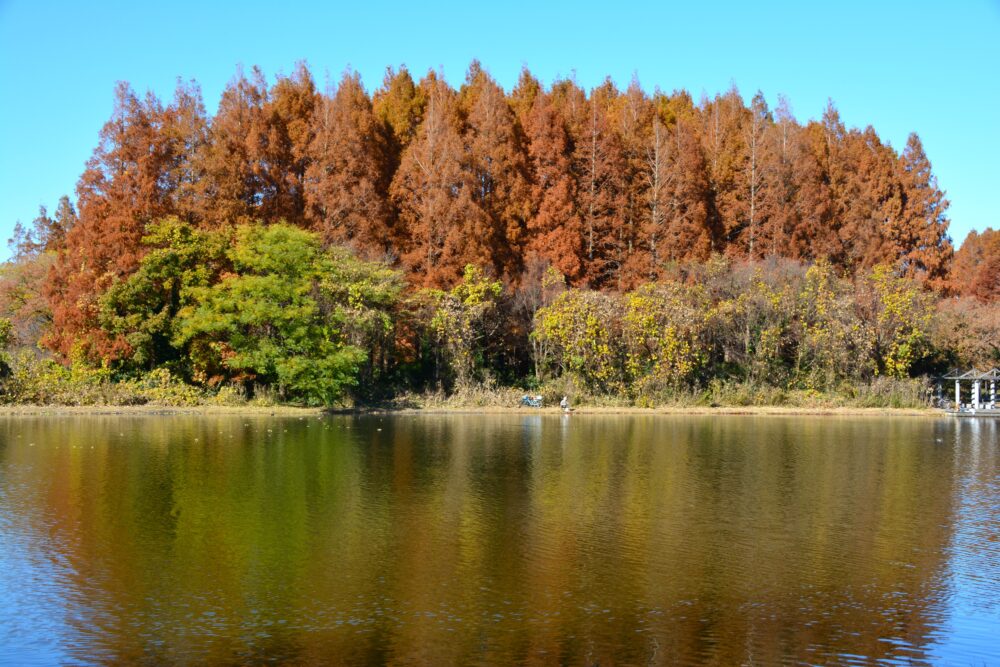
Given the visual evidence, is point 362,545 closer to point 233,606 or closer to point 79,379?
point 233,606

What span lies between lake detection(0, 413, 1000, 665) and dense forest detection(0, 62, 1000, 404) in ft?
40.8

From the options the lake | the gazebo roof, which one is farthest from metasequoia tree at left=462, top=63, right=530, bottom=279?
the lake

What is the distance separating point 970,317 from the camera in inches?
1767

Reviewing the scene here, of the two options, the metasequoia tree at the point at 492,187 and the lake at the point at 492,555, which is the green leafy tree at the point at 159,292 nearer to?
the metasequoia tree at the point at 492,187

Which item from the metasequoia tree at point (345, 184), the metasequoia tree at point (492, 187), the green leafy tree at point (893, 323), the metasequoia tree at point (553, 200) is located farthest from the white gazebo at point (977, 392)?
the metasequoia tree at point (345, 184)

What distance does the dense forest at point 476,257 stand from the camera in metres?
36.0

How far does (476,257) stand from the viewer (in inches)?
1684

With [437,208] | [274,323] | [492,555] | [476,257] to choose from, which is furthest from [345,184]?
[492,555]

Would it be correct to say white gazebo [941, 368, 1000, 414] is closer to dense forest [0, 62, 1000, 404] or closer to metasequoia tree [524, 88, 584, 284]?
dense forest [0, 62, 1000, 404]

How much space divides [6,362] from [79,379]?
2.71 meters

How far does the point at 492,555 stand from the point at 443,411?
78.4 ft

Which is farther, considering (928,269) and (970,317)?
(928,269)

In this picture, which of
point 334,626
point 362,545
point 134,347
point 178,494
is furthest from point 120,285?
point 334,626

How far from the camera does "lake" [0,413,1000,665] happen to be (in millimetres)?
9695
